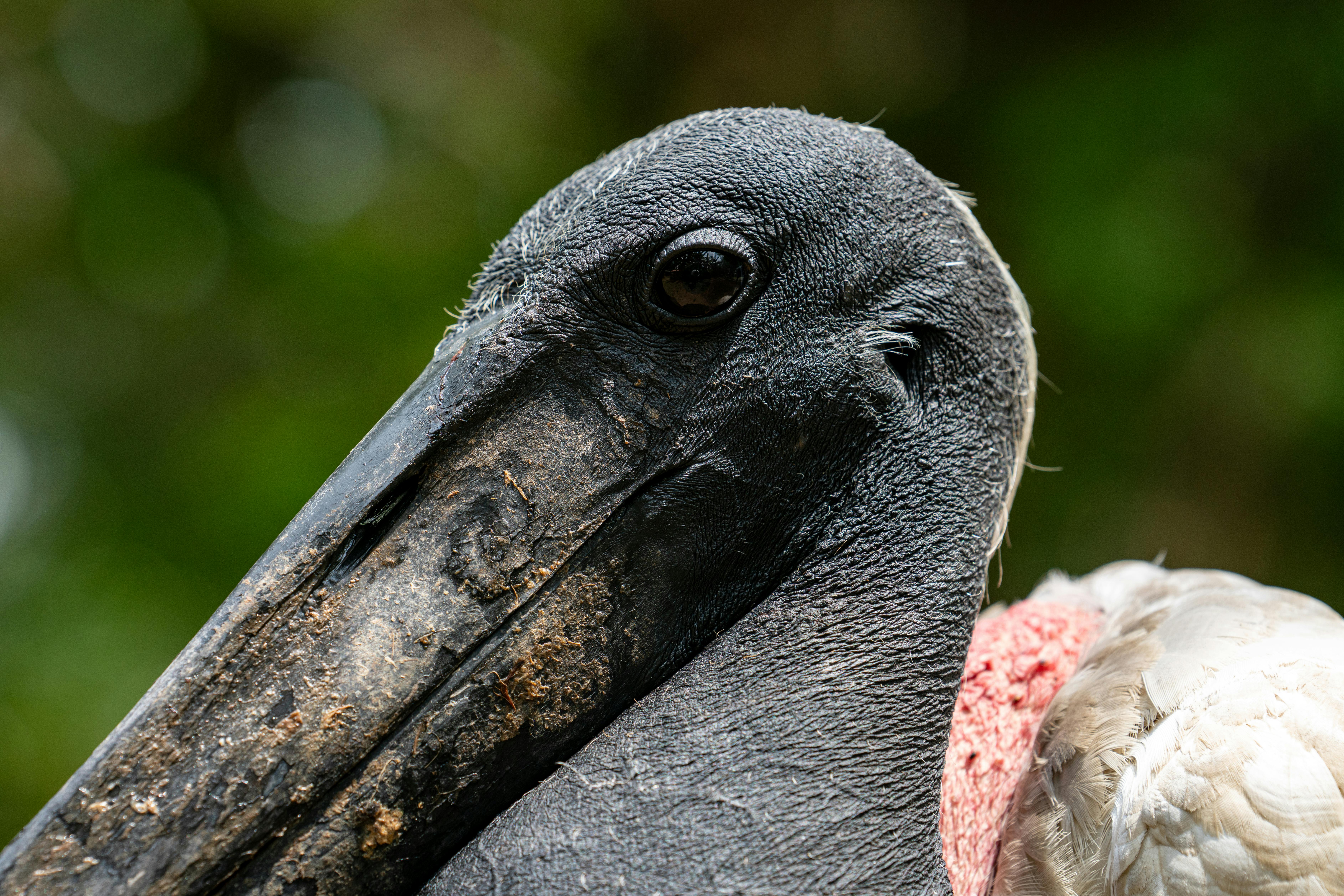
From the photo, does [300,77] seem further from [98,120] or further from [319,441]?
[319,441]

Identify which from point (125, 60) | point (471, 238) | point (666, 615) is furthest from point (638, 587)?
point (125, 60)

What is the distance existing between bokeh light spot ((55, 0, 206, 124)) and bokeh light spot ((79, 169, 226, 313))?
1.58ft

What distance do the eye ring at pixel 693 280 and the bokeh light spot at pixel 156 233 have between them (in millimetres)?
5295

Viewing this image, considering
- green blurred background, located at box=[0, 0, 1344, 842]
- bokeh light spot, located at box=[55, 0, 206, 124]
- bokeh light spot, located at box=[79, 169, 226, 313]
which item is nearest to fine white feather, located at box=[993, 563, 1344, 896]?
green blurred background, located at box=[0, 0, 1344, 842]

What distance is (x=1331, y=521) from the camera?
5.44 meters

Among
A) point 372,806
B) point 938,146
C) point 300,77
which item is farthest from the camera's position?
point 300,77

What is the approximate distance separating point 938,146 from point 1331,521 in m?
3.02

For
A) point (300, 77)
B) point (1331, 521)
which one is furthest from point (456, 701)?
point (300, 77)

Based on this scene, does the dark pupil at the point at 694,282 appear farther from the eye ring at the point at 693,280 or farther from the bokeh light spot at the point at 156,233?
the bokeh light spot at the point at 156,233

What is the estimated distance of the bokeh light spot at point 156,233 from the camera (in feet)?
20.1

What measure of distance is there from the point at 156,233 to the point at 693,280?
5.58m

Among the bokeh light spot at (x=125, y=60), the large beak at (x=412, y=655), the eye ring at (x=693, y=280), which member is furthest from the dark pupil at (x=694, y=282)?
the bokeh light spot at (x=125, y=60)

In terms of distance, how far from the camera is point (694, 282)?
168cm

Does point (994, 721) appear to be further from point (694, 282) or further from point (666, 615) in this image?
point (694, 282)
